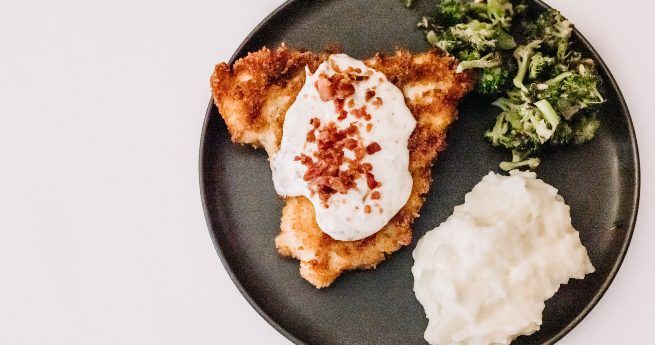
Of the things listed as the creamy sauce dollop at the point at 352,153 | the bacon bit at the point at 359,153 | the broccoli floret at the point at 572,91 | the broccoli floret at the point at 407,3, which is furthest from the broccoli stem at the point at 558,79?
the bacon bit at the point at 359,153

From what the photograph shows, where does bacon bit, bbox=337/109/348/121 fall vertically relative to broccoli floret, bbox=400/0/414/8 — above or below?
below

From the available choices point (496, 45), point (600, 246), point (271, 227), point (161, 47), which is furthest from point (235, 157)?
point (600, 246)

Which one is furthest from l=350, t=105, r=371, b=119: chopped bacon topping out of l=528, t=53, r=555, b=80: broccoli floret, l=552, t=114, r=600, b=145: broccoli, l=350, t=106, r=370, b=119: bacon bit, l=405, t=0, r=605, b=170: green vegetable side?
l=552, t=114, r=600, b=145: broccoli

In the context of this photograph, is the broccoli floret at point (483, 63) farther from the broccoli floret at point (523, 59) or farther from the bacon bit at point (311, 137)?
the bacon bit at point (311, 137)

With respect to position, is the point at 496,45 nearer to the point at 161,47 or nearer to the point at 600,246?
the point at 600,246

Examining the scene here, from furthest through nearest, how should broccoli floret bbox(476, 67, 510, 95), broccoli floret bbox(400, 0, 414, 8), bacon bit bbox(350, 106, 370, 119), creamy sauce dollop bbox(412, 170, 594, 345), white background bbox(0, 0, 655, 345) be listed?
1. white background bbox(0, 0, 655, 345)
2. broccoli floret bbox(400, 0, 414, 8)
3. broccoli floret bbox(476, 67, 510, 95)
4. bacon bit bbox(350, 106, 370, 119)
5. creamy sauce dollop bbox(412, 170, 594, 345)

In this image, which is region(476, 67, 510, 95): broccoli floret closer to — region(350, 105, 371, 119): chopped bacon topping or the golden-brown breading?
the golden-brown breading
